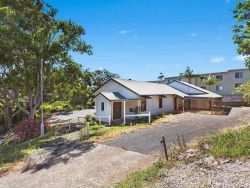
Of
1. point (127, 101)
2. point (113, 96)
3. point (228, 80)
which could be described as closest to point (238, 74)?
point (228, 80)

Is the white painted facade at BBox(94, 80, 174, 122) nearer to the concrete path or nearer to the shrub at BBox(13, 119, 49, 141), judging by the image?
the shrub at BBox(13, 119, 49, 141)

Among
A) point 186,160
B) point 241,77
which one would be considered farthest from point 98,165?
point 241,77

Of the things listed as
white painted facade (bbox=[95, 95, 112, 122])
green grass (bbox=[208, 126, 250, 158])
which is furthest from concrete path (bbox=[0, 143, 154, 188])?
white painted facade (bbox=[95, 95, 112, 122])

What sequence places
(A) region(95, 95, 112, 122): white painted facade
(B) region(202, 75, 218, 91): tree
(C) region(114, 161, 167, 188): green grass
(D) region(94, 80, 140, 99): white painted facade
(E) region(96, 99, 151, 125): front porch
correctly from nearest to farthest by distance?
1. (C) region(114, 161, 167, 188): green grass
2. (E) region(96, 99, 151, 125): front porch
3. (A) region(95, 95, 112, 122): white painted facade
4. (D) region(94, 80, 140, 99): white painted facade
5. (B) region(202, 75, 218, 91): tree

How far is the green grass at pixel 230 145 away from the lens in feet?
34.0

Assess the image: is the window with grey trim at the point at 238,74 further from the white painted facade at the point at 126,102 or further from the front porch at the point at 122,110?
the front porch at the point at 122,110

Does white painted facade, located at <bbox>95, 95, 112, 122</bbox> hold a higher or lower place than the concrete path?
higher

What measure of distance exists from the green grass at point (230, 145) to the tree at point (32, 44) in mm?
17987

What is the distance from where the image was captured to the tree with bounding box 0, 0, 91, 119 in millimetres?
22636

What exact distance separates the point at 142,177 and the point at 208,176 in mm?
2737

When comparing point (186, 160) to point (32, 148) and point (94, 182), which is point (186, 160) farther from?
point (32, 148)

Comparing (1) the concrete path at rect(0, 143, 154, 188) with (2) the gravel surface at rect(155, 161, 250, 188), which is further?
(1) the concrete path at rect(0, 143, 154, 188)

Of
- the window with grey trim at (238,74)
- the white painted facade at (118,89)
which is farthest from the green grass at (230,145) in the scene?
the window with grey trim at (238,74)

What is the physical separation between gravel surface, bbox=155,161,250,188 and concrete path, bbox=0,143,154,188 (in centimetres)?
231
